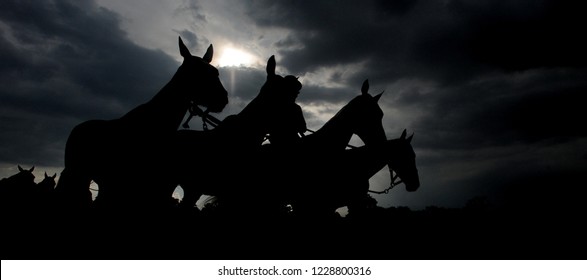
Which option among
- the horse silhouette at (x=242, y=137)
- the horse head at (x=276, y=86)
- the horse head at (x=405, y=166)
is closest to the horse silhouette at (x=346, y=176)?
the horse head at (x=405, y=166)

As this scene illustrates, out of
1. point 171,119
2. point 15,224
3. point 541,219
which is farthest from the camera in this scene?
point 541,219

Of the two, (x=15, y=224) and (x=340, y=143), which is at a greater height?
(x=340, y=143)

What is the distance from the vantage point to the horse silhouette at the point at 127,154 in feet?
11.4

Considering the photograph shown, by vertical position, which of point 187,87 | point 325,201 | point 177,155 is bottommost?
point 325,201

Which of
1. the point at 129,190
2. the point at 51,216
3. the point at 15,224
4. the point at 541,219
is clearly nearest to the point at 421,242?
the point at 541,219

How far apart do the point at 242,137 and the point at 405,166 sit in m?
4.60

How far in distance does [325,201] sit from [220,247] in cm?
188

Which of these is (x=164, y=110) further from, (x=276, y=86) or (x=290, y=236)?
(x=290, y=236)

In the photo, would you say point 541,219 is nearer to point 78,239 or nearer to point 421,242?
point 421,242

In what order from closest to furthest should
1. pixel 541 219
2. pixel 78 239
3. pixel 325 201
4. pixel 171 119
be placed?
pixel 78 239 → pixel 171 119 → pixel 325 201 → pixel 541 219

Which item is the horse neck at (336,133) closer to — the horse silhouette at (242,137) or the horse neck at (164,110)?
the horse silhouette at (242,137)

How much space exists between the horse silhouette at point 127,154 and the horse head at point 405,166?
17.3ft

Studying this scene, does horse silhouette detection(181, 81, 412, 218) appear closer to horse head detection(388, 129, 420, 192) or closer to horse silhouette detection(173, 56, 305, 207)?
horse silhouette detection(173, 56, 305, 207)

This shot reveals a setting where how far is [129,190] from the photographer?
3.46 meters
